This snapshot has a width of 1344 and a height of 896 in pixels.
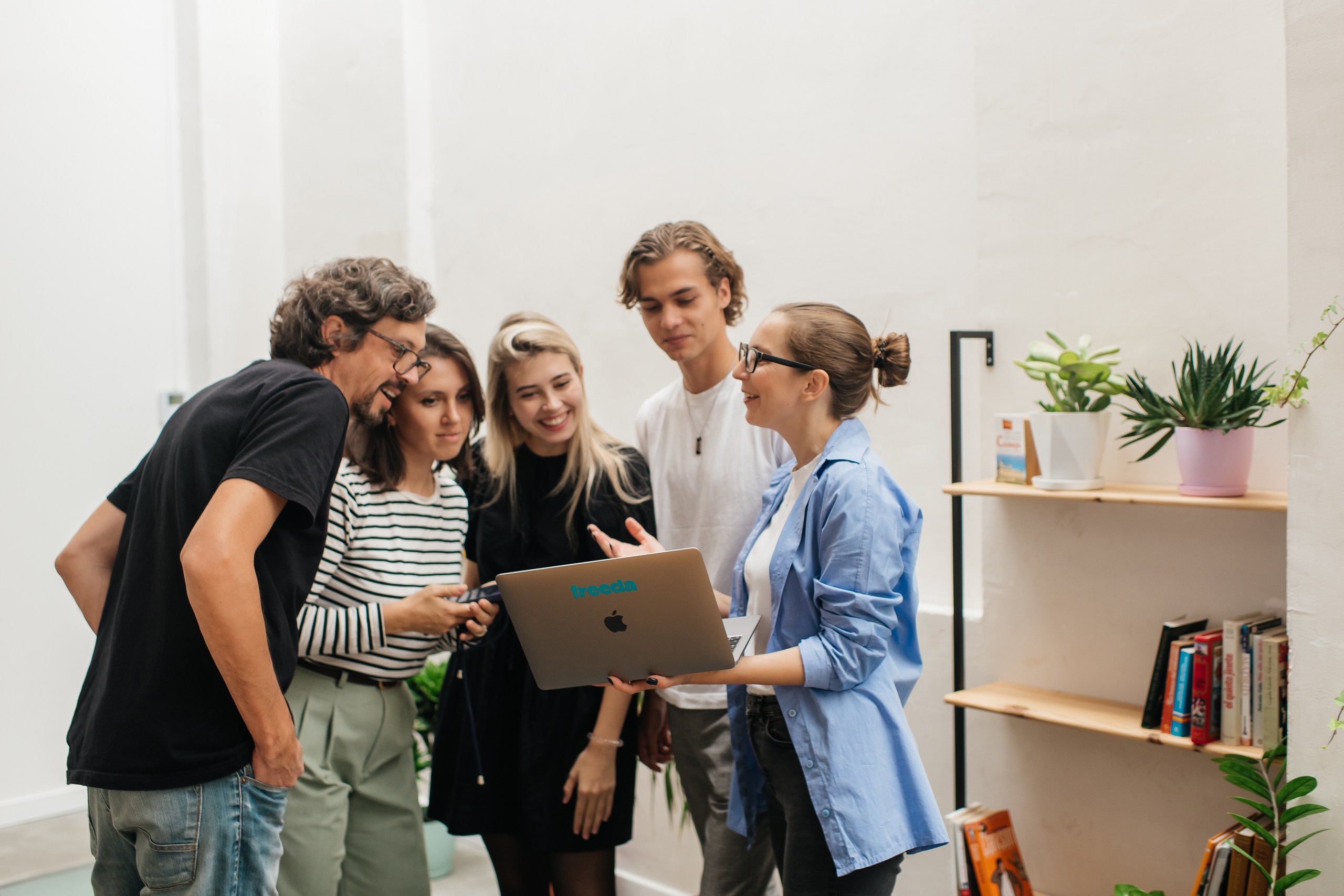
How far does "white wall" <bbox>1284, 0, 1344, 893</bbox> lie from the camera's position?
1612 mm

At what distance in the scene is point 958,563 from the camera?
2.21 m

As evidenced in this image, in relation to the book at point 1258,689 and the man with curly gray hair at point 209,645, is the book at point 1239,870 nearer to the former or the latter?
the book at point 1258,689

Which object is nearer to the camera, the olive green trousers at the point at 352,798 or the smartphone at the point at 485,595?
the olive green trousers at the point at 352,798

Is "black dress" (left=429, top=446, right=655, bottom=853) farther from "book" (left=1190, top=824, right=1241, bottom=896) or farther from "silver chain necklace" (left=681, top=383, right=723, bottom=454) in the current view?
"book" (left=1190, top=824, right=1241, bottom=896)

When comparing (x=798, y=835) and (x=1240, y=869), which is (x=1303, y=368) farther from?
(x=798, y=835)

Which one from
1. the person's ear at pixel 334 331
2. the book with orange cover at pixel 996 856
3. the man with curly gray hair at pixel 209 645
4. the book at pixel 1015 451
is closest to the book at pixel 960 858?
the book with orange cover at pixel 996 856

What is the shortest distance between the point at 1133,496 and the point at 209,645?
1.62 meters

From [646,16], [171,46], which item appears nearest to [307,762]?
[646,16]

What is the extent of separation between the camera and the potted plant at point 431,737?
10.9ft

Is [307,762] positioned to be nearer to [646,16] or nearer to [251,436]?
[251,436]

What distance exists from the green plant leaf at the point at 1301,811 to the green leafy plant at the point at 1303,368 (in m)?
0.67

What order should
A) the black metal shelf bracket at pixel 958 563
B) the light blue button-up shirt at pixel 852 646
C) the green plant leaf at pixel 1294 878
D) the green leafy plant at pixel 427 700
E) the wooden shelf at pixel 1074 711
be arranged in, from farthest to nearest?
the green leafy plant at pixel 427 700
the black metal shelf bracket at pixel 958 563
the wooden shelf at pixel 1074 711
the green plant leaf at pixel 1294 878
the light blue button-up shirt at pixel 852 646

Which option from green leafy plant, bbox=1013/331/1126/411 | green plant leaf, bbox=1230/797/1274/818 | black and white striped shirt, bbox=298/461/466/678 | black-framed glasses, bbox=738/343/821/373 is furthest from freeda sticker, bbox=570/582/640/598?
green plant leaf, bbox=1230/797/1274/818

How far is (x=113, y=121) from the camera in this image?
162 inches
